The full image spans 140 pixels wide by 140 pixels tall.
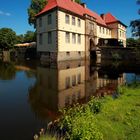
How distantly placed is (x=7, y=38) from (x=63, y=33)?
3129cm

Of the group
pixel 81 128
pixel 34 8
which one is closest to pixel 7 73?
pixel 81 128

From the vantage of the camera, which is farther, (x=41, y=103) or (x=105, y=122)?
(x=41, y=103)

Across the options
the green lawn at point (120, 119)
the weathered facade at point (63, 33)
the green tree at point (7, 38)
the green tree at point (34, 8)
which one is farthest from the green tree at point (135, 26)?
the green tree at point (7, 38)

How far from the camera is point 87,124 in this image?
651 cm

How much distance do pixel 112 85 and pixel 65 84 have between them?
3715 millimetres

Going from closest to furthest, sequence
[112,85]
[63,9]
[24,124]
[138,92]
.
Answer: [24,124], [138,92], [112,85], [63,9]

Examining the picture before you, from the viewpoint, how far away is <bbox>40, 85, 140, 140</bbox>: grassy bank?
6.33 m

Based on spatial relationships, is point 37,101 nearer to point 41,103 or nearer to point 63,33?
point 41,103

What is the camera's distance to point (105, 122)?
7.74 meters

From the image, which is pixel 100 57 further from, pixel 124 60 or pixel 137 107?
pixel 137 107

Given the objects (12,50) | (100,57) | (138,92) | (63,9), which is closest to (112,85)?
(138,92)

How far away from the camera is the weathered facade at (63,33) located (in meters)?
33.3

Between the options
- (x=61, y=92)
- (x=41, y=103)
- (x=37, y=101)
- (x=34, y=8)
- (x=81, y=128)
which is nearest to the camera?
(x=81, y=128)

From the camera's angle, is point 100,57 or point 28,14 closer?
point 100,57
